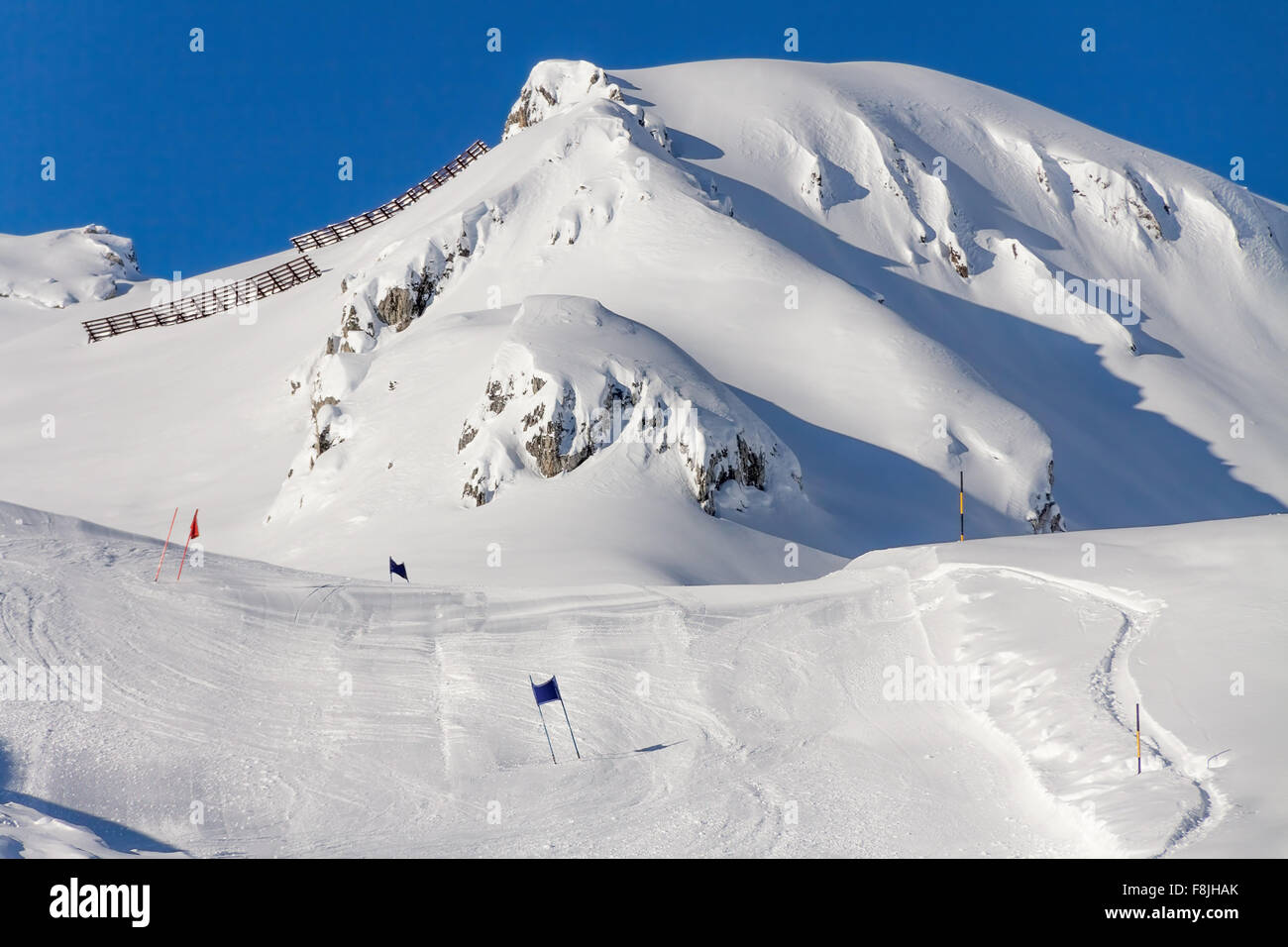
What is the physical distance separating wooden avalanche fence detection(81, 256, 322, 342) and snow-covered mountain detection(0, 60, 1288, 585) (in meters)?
1.29

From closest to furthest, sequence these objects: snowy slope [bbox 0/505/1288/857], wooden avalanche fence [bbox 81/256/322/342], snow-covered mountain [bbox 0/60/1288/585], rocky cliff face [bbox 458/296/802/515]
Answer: snowy slope [bbox 0/505/1288/857], rocky cliff face [bbox 458/296/802/515], snow-covered mountain [bbox 0/60/1288/585], wooden avalanche fence [bbox 81/256/322/342]

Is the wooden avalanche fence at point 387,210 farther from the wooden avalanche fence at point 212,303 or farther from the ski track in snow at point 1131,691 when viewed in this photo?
the ski track in snow at point 1131,691

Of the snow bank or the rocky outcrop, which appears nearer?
the rocky outcrop

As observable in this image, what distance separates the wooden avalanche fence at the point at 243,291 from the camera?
193ft

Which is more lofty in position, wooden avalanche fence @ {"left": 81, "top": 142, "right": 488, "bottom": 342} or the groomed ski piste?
wooden avalanche fence @ {"left": 81, "top": 142, "right": 488, "bottom": 342}

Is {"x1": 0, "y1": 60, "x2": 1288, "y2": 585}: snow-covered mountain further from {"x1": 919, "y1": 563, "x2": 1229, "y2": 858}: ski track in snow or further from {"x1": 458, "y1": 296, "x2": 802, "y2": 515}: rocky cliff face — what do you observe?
{"x1": 919, "y1": 563, "x2": 1229, "y2": 858}: ski track in snow

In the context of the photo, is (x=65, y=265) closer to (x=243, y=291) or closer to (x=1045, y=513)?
(x=243, y=291)

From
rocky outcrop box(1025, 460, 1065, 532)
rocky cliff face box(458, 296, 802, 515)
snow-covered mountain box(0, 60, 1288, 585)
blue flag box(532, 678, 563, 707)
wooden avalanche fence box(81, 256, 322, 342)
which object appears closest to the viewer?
blue flag box(532, 678, 563, 707)

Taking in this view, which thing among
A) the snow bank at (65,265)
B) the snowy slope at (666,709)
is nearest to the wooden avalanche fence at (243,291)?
the snow bank at (65,265)

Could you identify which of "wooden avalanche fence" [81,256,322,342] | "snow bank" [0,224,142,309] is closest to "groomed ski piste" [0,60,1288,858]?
"wooden avalanche fence" [81,256,322,342]

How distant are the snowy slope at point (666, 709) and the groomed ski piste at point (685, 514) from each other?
7 cm

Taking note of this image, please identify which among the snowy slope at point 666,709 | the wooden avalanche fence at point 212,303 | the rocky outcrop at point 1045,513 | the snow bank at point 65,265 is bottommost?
the snowy slope at point 666,709

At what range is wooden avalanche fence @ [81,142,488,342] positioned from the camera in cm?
5878
